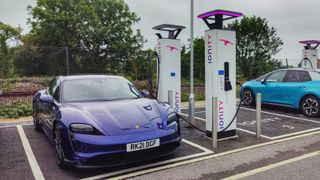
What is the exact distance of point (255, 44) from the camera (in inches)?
844

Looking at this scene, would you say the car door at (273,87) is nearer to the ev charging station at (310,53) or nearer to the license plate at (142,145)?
the ev charging station at (310,53)

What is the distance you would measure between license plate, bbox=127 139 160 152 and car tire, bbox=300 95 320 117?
606cm

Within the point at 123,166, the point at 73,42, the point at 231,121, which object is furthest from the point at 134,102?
the point at 73,42

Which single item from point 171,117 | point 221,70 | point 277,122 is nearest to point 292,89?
point 277,122

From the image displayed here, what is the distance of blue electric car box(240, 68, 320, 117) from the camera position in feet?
29.9

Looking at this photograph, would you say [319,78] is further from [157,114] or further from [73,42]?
[73,42]

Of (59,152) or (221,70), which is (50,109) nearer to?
(59,152)

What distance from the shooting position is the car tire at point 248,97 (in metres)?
11.1

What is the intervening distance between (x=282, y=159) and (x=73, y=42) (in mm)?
22372

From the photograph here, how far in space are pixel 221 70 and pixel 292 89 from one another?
167 inches

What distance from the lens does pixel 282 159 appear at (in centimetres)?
522

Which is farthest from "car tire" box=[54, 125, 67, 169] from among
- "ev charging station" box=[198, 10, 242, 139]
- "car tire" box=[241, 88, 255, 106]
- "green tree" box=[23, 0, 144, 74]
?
"green tree" box=[23, 0, 144, 74]

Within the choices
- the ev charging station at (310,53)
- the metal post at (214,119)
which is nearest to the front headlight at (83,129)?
the metal post at (214,119)

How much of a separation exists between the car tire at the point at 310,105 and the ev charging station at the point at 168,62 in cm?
364
